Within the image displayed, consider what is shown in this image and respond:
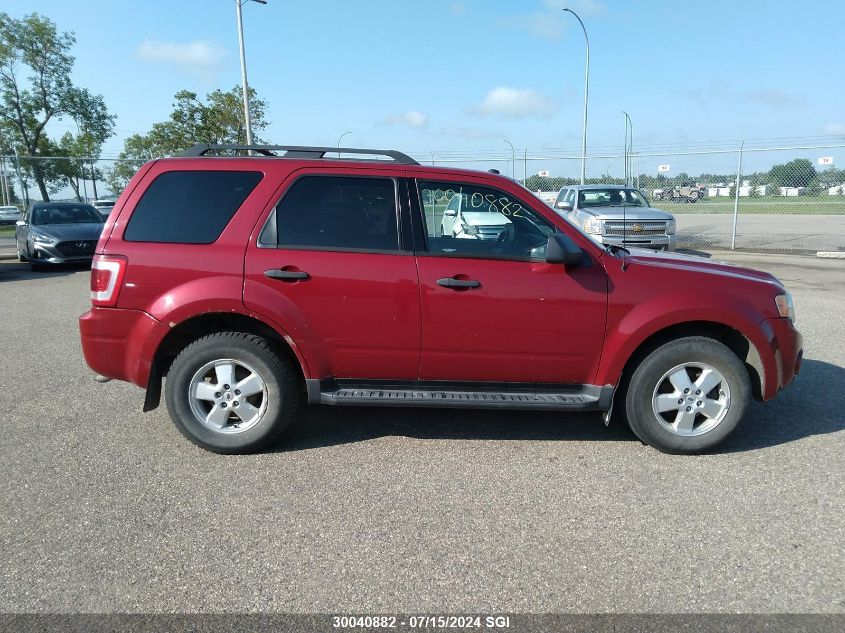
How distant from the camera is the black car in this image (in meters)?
13.4

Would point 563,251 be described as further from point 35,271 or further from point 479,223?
point 35,271

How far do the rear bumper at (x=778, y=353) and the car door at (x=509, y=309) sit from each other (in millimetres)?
1112

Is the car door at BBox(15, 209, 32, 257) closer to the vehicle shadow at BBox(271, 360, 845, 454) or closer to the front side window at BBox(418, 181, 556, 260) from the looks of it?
the vehicle shadow at BBox(271, 360, 845, 454)

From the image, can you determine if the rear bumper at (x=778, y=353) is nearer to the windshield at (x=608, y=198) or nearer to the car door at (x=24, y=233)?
the windshield at (x=608, y=198)

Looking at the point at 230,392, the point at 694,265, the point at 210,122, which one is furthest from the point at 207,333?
the point at 210,122

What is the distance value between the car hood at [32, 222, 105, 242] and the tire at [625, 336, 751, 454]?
13165 mm

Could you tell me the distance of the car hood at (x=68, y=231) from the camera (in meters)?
13.5

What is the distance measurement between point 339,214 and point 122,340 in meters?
1.63

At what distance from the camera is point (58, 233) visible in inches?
531

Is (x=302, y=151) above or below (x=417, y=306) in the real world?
above

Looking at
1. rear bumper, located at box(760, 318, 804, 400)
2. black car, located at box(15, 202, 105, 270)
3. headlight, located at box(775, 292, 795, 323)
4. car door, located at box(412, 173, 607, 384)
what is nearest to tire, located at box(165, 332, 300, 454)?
car door, located at box(412, 173, 607, 384)

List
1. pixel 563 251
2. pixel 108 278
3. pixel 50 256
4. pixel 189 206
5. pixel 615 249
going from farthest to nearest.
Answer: pixel 50 256 < pixel 615 249 < pixel 189 206 < pixel 108 278 < pixel 563 251

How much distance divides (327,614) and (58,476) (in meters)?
2.17

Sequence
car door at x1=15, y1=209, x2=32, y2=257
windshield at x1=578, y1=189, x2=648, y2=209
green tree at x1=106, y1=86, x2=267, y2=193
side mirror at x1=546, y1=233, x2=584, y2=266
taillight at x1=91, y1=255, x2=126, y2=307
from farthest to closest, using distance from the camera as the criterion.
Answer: green tree at x1=106, y1=86, x2=267, y2=193 → windshield at x1=578, y1=189, x2=648, y2=209 → car door at x1=15, y1=209, x2=32, y2=257 → taillight at x1=91, y1=255, x2=126, y2=307 → side mirror at x1=546, y1=233, x2=584, y2=266
